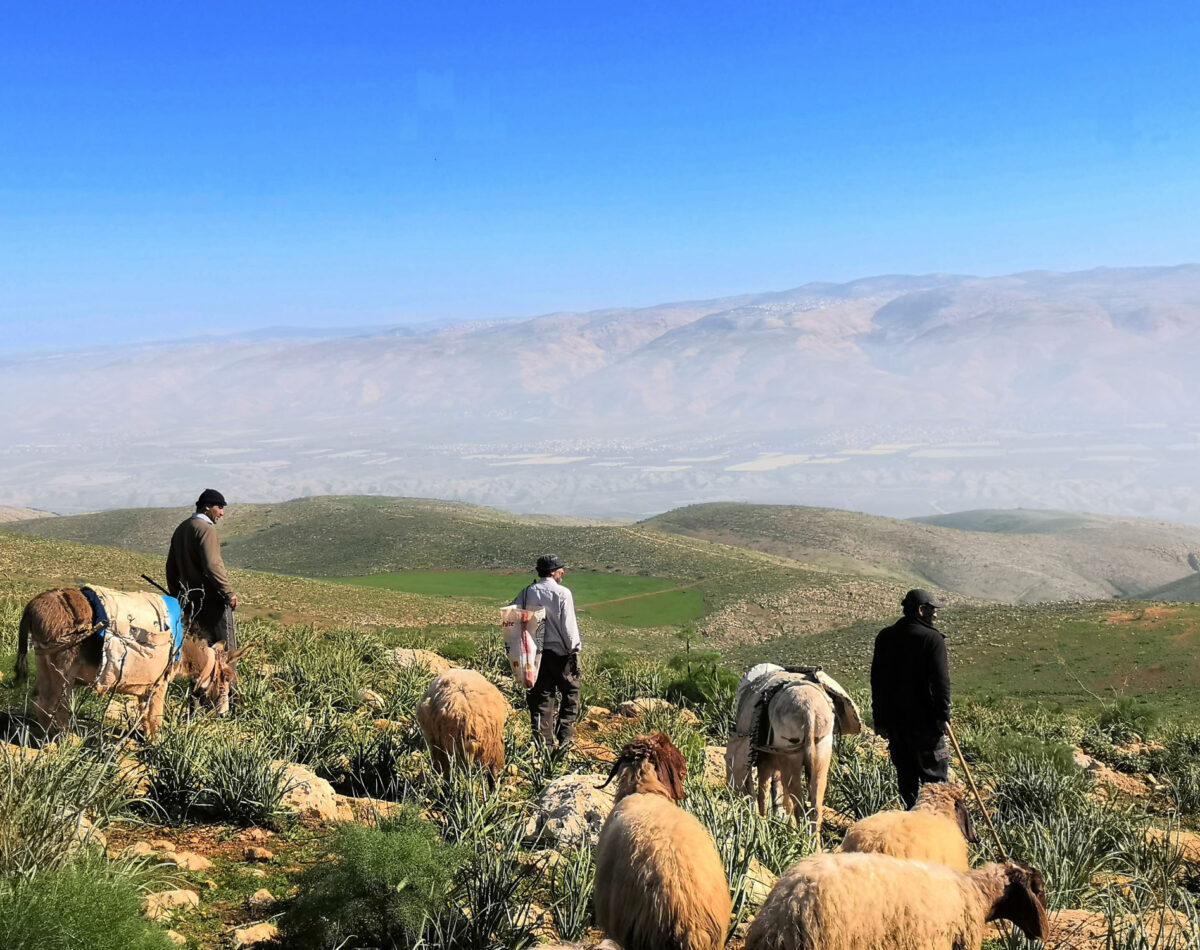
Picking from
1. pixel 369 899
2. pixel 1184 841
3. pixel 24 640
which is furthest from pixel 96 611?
pixel 1184 841

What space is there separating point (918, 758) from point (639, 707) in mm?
5187

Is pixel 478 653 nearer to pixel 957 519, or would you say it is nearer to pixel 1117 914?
pixel 1117 914

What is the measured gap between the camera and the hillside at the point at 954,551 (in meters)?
103

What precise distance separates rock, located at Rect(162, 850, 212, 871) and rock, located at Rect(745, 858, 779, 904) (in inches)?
127

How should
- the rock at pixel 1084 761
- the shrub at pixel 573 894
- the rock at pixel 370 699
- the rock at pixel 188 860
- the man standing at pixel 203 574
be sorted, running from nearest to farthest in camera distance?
the shrub at pixel 573 894
the rock at pixel 188 860
the man standing at pixel 203 574
the rock at pixel 370 699
the rock at pixel 1084 761

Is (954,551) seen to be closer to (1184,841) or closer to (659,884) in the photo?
(1184,841)

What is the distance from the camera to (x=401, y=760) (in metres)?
7.96

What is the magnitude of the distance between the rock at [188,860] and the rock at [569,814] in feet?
6.64

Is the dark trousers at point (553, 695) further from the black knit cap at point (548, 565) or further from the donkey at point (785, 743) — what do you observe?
the donkey at point (785, 743)

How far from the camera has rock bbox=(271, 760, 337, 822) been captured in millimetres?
6496

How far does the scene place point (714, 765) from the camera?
9.47m

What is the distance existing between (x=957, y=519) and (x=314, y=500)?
138833mm

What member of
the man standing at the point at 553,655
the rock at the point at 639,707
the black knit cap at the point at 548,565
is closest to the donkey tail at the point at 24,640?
the man standing at the point at 553,655

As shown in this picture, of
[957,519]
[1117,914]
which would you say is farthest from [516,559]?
[957,519]
